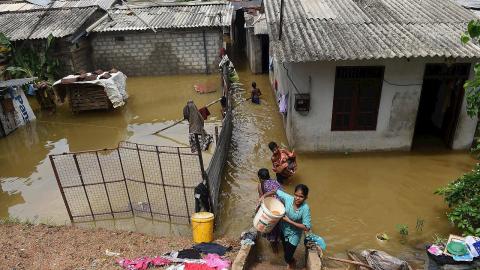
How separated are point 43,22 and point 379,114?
1724 cm

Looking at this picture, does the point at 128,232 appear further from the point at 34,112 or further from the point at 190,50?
the point at 190,50

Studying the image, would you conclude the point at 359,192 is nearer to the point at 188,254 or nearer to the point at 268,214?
the point at 268,214

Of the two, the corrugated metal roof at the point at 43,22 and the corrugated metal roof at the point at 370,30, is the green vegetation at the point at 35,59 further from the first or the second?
the corrugated metal roof at the point at 370,30

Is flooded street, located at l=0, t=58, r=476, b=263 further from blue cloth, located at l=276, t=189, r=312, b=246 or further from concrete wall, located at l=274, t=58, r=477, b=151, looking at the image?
blue cloth, located at l=276, t=189, r=312, b=246

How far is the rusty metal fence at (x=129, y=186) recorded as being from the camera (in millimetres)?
7268

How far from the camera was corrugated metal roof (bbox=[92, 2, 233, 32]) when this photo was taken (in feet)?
59.7

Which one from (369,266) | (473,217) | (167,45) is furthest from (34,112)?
(473,217)

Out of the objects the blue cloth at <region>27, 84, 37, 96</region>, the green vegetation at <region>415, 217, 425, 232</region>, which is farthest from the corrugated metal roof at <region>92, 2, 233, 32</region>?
the green vegetation at <region>415, 217, 425, 232</region>

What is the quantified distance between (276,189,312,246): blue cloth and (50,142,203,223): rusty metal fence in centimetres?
183

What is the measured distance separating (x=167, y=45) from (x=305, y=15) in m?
10.1

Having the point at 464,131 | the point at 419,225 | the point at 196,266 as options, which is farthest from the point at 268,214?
the point at 464,131

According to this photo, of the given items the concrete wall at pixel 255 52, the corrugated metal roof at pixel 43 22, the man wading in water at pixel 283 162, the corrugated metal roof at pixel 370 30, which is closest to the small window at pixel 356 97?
the corrugated metal roof at pixel 370 30

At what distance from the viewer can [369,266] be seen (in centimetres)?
562

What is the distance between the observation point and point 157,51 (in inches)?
749
